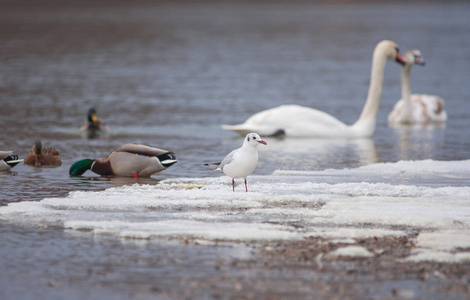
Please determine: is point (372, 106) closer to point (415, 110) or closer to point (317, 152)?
point (317, 152)

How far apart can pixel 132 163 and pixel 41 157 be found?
1947 millimetres

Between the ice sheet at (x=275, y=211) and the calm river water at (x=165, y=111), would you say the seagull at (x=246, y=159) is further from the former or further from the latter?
the calm river water at (x=165, y=111)

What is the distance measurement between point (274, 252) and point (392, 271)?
1121 mm

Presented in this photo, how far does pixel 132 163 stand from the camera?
42.4 ft

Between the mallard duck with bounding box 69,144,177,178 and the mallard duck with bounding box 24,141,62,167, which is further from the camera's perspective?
the mallard duck with bounding box 24,141,62,167

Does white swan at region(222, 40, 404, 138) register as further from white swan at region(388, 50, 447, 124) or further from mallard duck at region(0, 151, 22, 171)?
mallard duck at region(0, 151, 22, 171)

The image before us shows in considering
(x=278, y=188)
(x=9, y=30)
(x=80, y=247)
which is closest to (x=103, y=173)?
(x=278, y=188)

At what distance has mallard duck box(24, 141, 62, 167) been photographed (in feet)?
46.3

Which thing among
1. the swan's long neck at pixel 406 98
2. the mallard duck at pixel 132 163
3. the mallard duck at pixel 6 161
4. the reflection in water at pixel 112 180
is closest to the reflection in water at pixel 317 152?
the mallard duck at pixel 132 163

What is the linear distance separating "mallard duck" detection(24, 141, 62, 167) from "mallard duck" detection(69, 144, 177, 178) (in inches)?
42.8

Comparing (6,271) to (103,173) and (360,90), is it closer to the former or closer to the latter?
(103,173)

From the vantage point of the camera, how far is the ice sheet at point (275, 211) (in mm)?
8758

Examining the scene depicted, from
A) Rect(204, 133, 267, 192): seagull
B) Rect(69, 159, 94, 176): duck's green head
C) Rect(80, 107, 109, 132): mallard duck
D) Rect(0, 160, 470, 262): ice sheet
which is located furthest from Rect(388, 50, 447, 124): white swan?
Rect(204, 133, 267, 192): seagull

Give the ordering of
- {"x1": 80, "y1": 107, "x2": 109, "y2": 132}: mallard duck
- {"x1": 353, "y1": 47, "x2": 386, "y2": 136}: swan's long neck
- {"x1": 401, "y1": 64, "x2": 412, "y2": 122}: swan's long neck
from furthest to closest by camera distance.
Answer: {"x1": 401, "y1": 64, "x2": 412, "y2": 122}: swan's long neck → {"x1": 80, "y1": 107, "x2": 109, "y2": 132}: mallard duck → {"x1": 353, "y1": 47, "x2": 386, "y2": 136}: swan's long neck
